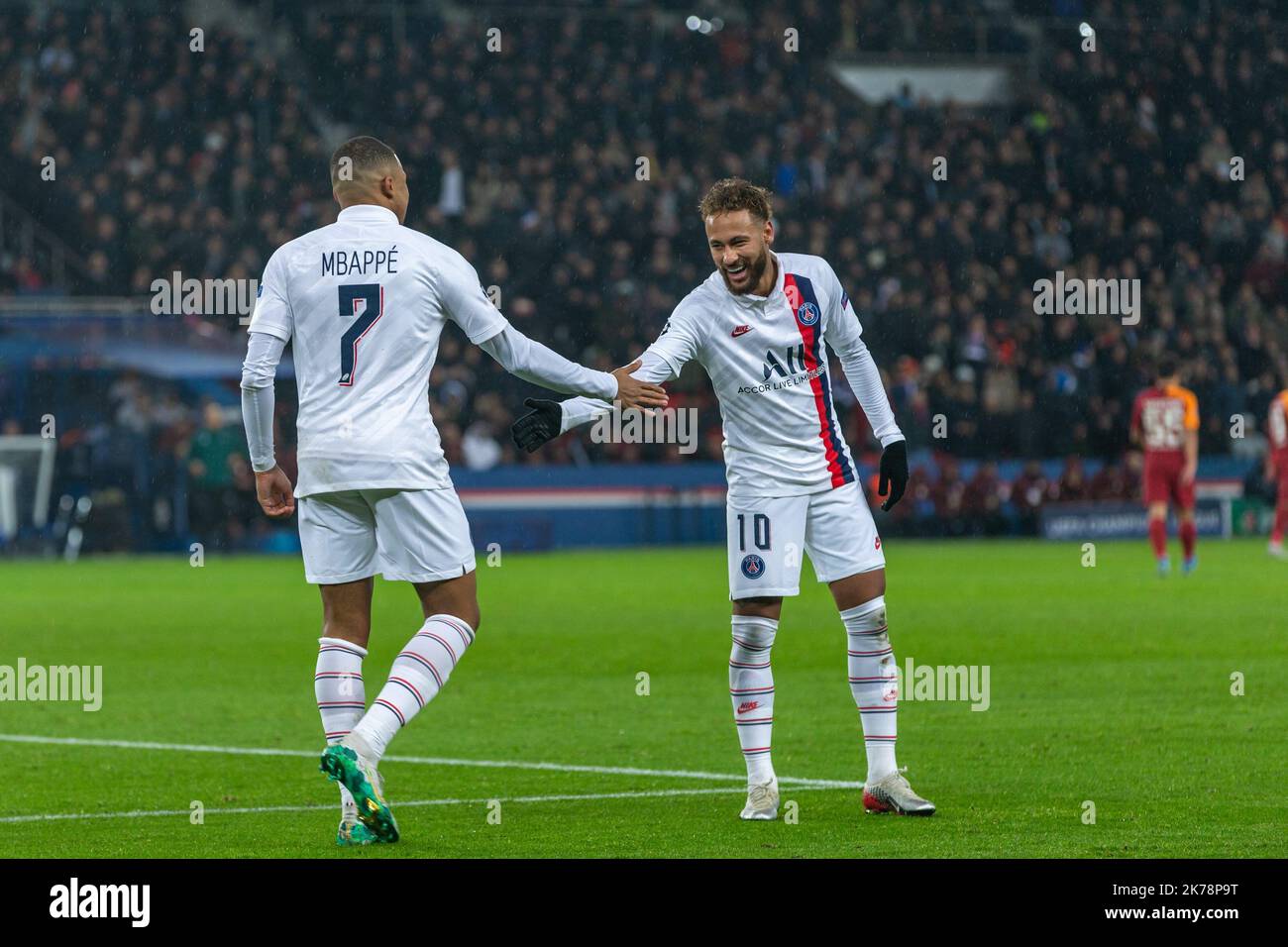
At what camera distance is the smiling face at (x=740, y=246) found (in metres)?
6.99

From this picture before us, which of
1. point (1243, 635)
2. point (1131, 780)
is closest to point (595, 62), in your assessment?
point (1243, 635)

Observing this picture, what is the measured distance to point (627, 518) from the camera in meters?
27.3

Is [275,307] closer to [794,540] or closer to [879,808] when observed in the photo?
[794,540]

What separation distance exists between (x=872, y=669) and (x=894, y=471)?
0.74 metres

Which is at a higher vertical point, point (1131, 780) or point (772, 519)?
point (772, 519)

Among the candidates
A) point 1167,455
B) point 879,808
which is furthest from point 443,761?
point 1167,455

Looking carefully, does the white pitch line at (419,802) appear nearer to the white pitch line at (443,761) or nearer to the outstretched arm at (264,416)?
the white pitch line at (443,761)

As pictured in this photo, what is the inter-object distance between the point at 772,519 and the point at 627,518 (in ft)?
66.2

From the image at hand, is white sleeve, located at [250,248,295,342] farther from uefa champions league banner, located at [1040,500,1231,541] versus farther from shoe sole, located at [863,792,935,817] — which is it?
uefa champions league banner, located at [1040,500,1231,541]

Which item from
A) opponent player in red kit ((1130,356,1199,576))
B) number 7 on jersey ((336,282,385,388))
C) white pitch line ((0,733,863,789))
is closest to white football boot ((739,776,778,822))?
white pitch line ((0,733,863,789))

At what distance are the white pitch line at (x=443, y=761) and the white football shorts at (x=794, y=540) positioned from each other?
0.98 meters

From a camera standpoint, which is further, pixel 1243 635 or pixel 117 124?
pixel 117 124

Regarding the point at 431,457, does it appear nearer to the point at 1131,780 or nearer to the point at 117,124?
the point at 1131,780

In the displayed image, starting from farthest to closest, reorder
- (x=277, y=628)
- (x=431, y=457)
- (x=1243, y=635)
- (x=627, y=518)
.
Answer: (x=627, y=518), (x=277, y=628), (x=1243, y=635), (x=431, y=457)
